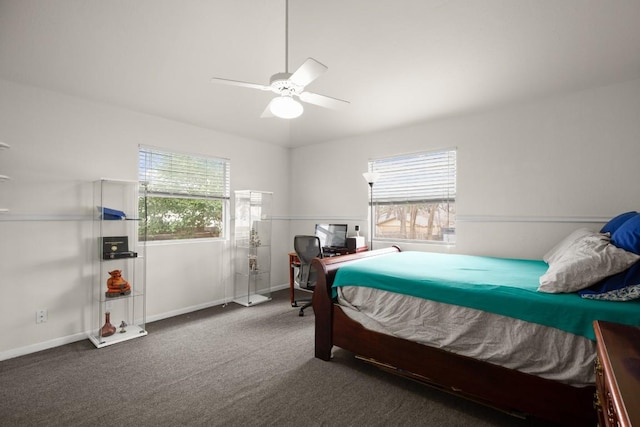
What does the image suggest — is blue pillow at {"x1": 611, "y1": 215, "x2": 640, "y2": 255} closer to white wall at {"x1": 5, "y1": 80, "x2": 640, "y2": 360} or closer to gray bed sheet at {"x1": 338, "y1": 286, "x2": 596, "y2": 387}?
gray bed sheet at {"x1": 338, "y1": 286, "x2": 596, "y2": 387}

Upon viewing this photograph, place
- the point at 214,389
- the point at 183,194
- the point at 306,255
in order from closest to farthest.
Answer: the point at 214,389 < the point at 306,255 < the point at 183,194

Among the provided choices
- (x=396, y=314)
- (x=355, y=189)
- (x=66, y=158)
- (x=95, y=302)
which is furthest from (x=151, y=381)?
(x=355, y=189)

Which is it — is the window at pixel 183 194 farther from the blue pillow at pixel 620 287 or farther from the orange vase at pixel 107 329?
the blue pillow at pixel 620 287

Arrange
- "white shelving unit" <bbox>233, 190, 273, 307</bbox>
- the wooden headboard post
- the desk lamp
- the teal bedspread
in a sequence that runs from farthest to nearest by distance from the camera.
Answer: "white shelving unit" <bbox>233, 190, 273, 307</bbox> < the desk lamp < the wooden headboard post < the teal bedspread

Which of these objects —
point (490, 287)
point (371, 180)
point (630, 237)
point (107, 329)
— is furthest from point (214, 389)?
point (371, 180)

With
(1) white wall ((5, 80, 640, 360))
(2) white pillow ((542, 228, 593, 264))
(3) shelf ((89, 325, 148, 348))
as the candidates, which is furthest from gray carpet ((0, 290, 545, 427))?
(2) white pillow ((542, 228, 593, 264))

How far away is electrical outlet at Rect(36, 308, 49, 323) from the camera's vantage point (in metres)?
2.78

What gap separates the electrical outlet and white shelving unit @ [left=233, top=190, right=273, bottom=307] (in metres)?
2.00

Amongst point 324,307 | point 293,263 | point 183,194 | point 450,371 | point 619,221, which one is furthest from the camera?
point 293,263

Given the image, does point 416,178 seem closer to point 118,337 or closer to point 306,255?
point 306,255

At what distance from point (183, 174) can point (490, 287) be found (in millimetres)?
3567

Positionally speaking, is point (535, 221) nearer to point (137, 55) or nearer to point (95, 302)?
point (137, 55)

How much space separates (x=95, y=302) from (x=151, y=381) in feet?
4.51

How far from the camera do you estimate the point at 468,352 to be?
1.91 meters
